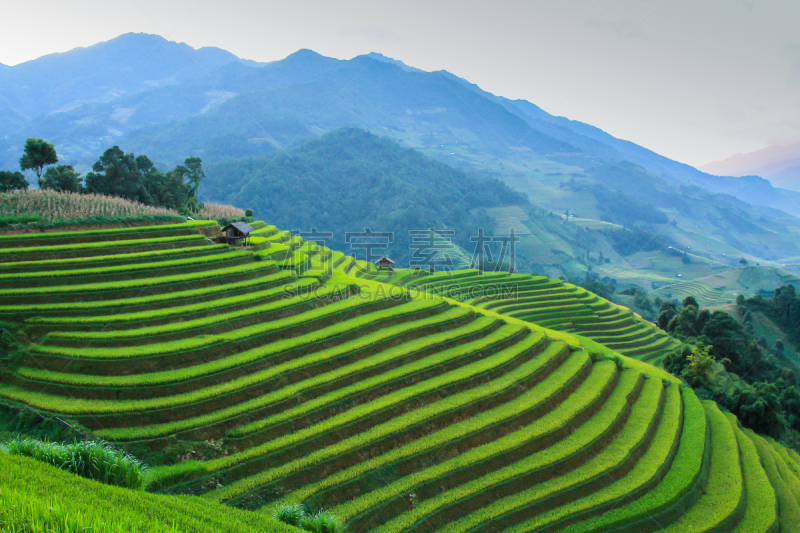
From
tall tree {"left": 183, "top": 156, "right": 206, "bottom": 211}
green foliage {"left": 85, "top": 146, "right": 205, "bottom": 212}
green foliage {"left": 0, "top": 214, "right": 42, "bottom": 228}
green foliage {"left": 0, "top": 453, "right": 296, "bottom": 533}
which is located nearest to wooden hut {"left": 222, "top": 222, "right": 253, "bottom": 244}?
green foliage {"left": 0, "top": 214, "right": 42, "bottom": 228}

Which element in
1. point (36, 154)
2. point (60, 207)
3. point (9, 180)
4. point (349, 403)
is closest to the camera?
point (349, 403)

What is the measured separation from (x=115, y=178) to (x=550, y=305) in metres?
33.9

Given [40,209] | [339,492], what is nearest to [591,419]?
[339,492]

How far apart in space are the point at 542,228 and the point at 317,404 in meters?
128

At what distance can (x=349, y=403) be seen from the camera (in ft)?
45.4

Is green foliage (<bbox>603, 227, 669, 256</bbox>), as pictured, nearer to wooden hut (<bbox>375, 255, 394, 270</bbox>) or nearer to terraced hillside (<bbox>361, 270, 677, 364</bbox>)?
terraced hillside (<bbox>361, 270, 677, 364</bbox>)

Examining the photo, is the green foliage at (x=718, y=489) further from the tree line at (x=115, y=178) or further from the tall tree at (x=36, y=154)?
the tall tree at (x=36, y=154)

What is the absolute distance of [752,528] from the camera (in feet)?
42.9

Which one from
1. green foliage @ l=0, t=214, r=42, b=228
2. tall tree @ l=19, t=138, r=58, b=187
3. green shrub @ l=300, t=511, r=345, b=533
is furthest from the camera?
tall tree @ l=19, t=138, r=58, b=187

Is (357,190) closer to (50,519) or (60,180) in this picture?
(60,180)

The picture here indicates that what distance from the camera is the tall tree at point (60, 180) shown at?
24.3m

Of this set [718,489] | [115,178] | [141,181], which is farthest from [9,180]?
[718,489]

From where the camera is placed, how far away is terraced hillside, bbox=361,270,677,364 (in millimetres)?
35188

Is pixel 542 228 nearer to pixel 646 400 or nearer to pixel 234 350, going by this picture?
pixel 646 400
